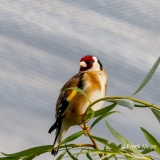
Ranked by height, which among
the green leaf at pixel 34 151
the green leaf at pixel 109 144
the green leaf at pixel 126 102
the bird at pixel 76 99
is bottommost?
the bird at pixel 76 99

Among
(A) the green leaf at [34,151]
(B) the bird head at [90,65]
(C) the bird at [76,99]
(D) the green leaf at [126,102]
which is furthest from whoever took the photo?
(B) the bird head at [90,65]

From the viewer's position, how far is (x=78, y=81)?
49.0 inches

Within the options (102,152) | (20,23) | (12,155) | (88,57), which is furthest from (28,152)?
(20,23)

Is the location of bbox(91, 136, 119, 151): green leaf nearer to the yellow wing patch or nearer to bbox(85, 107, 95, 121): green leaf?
bbox(85, 107, 95, 121): green leaf

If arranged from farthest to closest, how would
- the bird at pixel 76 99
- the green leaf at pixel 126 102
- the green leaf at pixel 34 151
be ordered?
the bird at pixel 76 99 → the green leaf at pixel 34 151 → the green leaf at pixel 126 102

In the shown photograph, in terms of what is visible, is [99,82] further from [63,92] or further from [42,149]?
[42,149]

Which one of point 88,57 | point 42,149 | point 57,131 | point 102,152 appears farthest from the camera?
point 88,57

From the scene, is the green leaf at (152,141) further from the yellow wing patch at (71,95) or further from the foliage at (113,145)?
the yellow wing patch at (71,95)

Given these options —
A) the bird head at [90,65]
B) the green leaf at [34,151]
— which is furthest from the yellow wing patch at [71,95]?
the green leaf at [34,151]

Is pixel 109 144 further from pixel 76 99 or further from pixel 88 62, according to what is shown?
pixel 88 62

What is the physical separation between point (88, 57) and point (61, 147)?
724mm

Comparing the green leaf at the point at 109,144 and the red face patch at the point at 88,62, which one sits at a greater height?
the green leaf at the point at 109,144

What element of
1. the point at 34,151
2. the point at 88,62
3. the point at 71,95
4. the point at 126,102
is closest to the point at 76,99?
the point at 71,95

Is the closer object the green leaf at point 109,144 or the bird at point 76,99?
the green leaf at point 109,144
